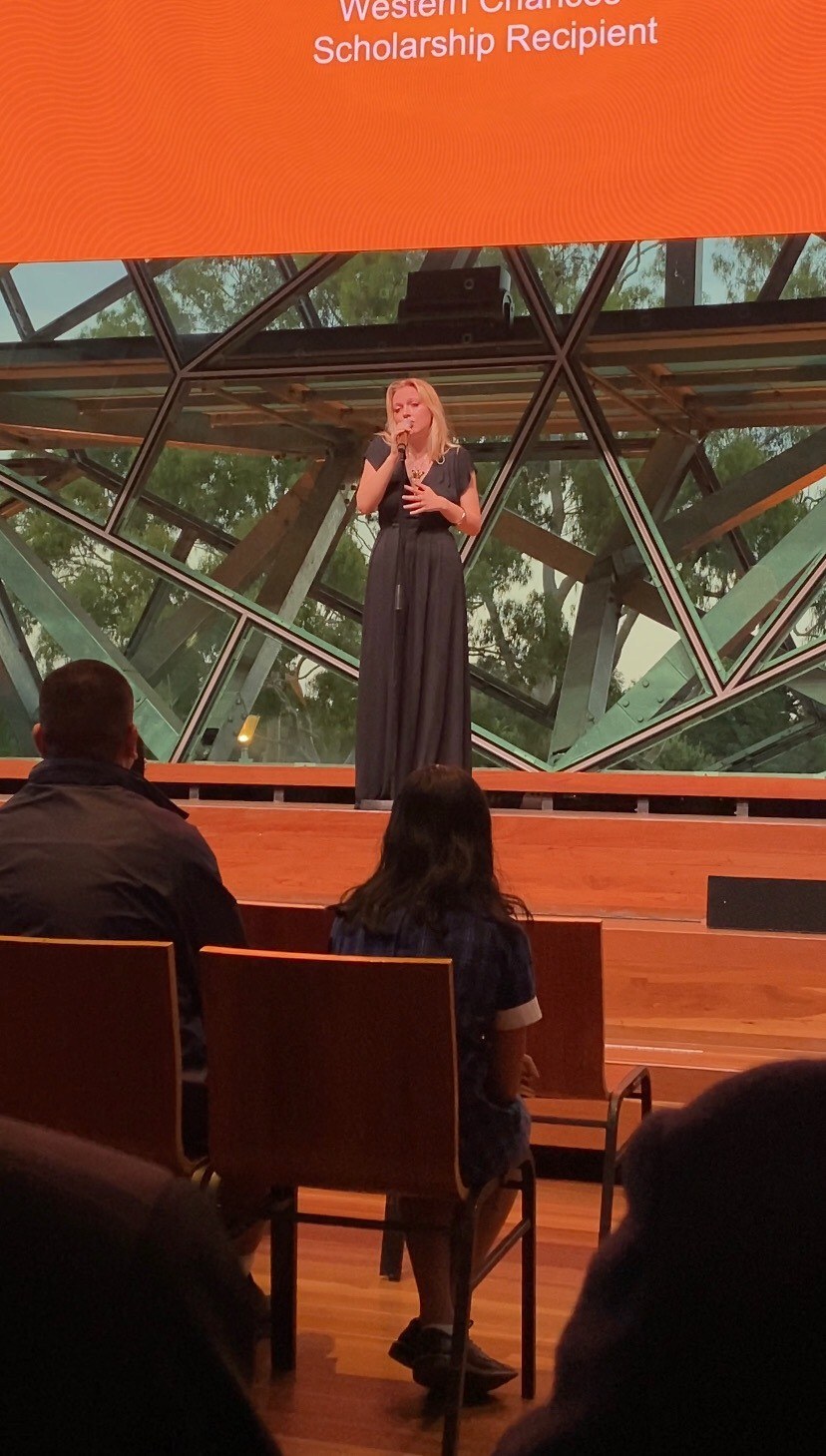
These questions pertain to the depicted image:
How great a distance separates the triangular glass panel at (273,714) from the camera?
23.4 ft

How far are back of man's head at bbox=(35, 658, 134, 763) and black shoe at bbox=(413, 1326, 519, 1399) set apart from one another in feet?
3.19

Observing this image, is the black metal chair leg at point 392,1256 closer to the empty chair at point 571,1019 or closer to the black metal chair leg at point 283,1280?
the empty chair at point 571,1019

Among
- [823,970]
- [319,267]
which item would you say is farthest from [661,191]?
[319,267]

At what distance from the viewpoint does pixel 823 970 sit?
362cm

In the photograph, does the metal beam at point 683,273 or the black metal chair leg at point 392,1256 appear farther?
the metal beam at point 683,273

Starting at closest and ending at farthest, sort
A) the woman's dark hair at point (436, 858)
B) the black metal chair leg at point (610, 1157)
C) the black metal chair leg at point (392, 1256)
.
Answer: the woman's dark hair at point (436, 858) < the black metal chair leg at point (610, 1157) < the black metal chair leg at point (392, 1256)

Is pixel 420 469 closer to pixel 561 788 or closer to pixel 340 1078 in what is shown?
pixel 561 788

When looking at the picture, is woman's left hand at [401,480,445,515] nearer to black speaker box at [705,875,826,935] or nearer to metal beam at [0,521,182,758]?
black speaker box at [705,875,826,935]

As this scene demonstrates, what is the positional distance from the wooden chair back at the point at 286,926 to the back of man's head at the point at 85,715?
0.51 metres

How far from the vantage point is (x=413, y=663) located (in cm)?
491

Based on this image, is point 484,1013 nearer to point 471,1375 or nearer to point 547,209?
point 471,1375

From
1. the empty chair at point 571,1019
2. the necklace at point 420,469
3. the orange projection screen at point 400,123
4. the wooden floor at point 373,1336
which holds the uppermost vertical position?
the orange projection screen at point 400,123

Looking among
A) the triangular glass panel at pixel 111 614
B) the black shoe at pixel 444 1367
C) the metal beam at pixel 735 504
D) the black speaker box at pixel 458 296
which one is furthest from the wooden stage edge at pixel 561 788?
the black shoe at pixel 444 1367

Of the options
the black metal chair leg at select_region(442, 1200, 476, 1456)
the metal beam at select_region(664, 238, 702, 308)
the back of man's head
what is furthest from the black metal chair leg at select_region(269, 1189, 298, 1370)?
the metal beam at select_region(664, 238, 702, 308)
